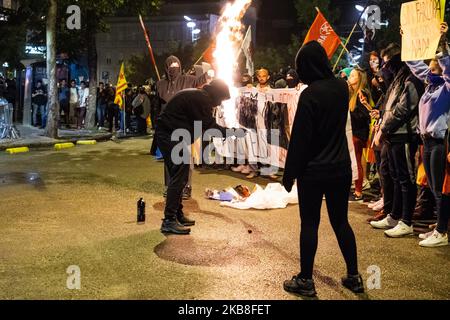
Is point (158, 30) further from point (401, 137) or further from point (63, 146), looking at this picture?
point (401, 137)

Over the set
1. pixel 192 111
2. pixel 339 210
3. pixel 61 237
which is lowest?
pixel 61 237

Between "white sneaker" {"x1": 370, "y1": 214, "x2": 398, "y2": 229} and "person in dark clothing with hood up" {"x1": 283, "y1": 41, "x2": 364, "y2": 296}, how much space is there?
2589 mm

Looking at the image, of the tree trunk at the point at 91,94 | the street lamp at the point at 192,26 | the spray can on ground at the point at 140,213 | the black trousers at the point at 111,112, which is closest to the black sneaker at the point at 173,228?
the spray can on ground at the point at 140,213

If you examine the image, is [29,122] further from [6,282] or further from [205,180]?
[6,282]

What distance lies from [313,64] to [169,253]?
2710 millimetres

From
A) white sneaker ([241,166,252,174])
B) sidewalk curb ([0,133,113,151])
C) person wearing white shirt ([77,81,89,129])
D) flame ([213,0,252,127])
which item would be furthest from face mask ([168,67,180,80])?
person wearing white shirt ([77,81,89,129])

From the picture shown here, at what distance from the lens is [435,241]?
655 cm

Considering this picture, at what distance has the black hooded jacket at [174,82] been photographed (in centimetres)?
958

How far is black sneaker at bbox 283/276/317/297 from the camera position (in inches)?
194

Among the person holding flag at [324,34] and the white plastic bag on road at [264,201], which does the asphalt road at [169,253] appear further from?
the person holding flag at [324,34]

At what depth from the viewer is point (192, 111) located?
6973 mm
